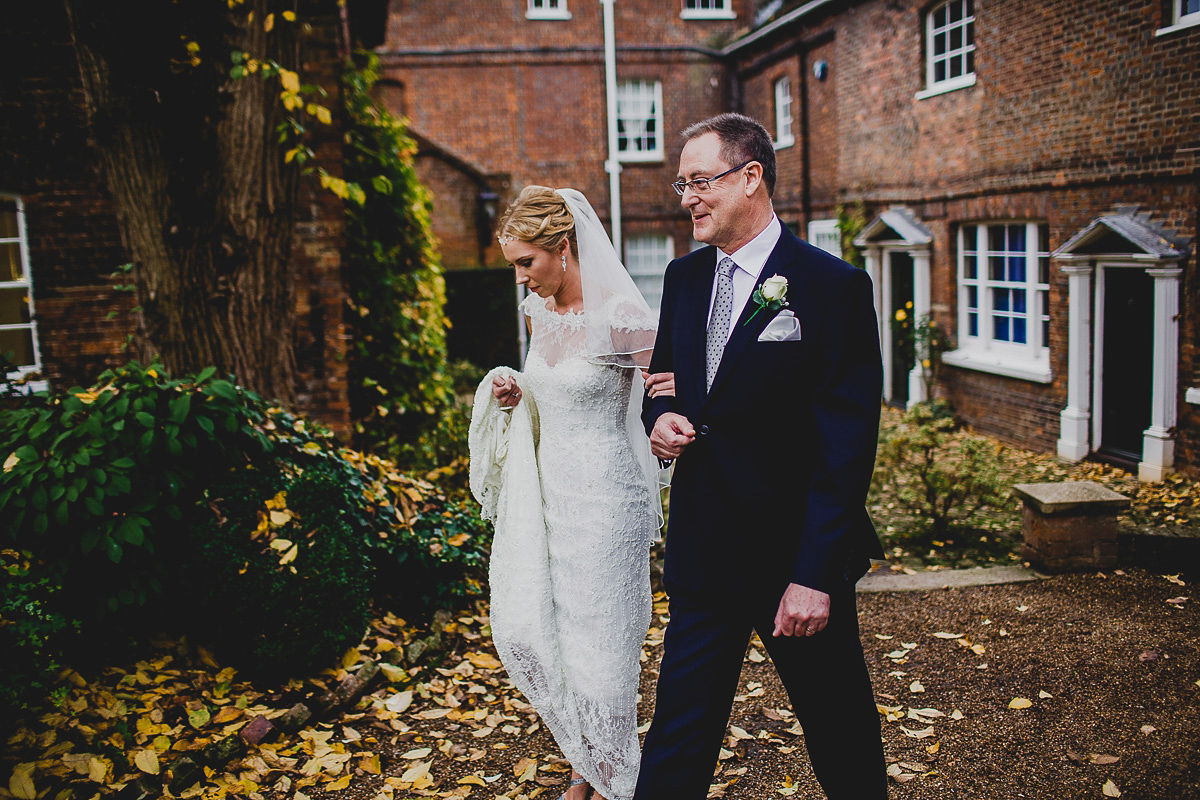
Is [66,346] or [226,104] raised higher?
[226,104]

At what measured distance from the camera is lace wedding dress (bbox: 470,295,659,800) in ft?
11.2

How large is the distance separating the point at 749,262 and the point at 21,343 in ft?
32.7

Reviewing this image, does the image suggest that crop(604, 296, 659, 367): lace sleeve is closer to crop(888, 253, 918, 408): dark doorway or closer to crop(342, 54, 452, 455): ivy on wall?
crop(342, 54, 452, 455): ivy on wall

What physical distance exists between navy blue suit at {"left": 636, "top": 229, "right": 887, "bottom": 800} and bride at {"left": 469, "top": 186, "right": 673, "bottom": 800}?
67 centimetres

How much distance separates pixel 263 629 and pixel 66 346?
23.1 feet

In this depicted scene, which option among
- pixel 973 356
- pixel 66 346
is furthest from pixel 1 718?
pixel 973 356

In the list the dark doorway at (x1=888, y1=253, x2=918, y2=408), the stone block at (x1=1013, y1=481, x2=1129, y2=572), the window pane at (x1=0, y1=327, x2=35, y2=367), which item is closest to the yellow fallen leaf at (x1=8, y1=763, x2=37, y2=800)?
the stone block at (x1=1013, y1=481, x2=1129, y2=572)

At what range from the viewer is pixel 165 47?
5016 millimetres

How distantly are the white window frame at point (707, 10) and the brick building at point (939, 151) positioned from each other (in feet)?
0.17

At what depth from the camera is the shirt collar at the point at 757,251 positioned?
2.74m

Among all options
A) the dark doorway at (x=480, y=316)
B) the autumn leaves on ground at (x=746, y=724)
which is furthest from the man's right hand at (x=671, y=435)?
the dark doorway at (x=480, y=316)

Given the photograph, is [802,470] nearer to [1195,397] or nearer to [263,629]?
[263,629]

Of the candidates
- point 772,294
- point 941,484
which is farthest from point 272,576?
point 941,484

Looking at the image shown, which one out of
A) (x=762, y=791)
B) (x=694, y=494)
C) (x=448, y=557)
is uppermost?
(x=694, y=494)
